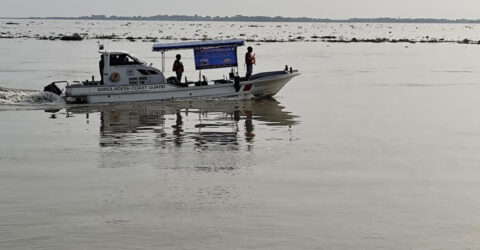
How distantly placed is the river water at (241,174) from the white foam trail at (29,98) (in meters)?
0.07

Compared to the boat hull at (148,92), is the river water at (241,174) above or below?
below

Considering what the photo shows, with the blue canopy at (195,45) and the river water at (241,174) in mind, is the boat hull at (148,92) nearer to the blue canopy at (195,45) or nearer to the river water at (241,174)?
the river water at (241,174)

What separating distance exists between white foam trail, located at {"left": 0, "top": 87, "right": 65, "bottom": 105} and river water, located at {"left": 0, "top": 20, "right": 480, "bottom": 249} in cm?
7

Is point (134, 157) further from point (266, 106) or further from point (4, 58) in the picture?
point (4, 58)

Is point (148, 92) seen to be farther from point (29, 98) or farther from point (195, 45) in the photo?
point (29, 98)

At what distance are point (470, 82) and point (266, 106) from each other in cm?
1716

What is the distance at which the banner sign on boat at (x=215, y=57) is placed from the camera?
33562 millimetres

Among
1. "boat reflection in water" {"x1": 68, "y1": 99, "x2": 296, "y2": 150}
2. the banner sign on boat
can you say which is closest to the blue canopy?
the banner sign on boat

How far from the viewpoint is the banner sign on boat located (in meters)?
33.6

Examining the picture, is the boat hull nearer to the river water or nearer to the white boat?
the white boat

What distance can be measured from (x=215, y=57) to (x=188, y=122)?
22.9 feet

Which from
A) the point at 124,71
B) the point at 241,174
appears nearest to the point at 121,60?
the point at 124,71

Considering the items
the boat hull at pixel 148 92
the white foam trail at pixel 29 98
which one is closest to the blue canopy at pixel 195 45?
the boat hull at pixel 148 92

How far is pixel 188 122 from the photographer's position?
27.5 metres
